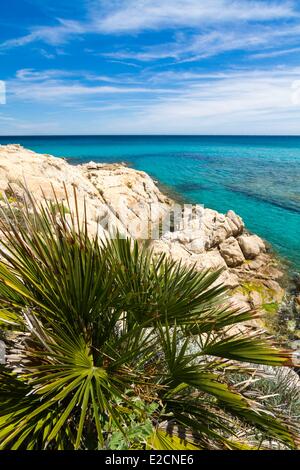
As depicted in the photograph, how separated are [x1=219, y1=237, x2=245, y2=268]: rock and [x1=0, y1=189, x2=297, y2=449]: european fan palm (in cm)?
1298

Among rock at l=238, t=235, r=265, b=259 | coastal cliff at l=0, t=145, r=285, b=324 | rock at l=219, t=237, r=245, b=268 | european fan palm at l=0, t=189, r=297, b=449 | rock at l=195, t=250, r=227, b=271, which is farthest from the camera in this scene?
rock at l=238, t=235, r=265, b=259

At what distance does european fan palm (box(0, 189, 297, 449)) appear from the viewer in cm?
287

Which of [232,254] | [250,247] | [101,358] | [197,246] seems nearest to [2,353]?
[101,358]

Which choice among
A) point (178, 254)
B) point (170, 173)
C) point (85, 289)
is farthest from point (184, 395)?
point (170, 173)

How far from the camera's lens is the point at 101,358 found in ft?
10.9

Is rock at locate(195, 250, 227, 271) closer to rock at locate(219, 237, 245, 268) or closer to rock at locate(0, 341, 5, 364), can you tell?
rock at locate(219, 237, 245, 268)

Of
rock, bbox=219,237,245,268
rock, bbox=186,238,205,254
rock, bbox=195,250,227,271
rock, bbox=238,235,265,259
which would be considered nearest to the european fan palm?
rock, bbox=195,250,227,271

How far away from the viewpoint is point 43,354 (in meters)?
2.80

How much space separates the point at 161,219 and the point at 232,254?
501 cm

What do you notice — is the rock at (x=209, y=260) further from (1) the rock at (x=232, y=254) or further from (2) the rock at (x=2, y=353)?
(2) the rock at (x=2, y=353)

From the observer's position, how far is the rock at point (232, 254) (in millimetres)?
16344

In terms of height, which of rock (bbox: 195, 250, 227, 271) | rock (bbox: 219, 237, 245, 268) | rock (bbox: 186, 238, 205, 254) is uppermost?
rock (bbox: 186, 238, 205, 254)

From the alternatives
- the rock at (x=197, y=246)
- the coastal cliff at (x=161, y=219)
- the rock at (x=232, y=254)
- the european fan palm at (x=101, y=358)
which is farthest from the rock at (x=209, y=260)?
the european fan palm at (x=101, y=358)

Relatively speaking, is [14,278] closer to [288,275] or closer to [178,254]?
[178,254]
